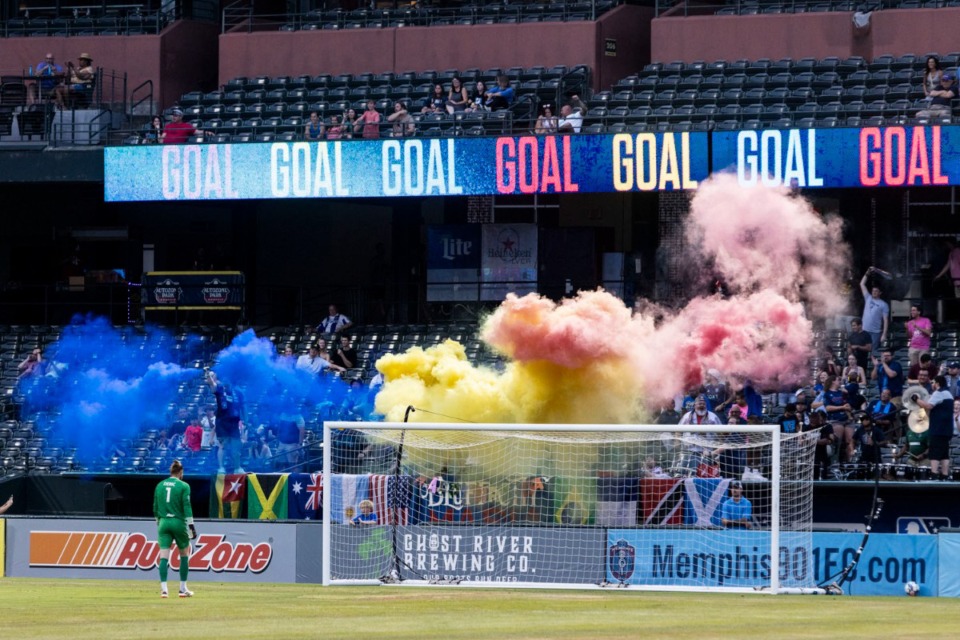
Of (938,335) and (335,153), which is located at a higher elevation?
(335,153)

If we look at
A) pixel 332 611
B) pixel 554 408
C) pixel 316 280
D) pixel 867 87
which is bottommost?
pixel 332 611

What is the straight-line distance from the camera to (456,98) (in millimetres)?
33188

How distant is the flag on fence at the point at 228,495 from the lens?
26781mm

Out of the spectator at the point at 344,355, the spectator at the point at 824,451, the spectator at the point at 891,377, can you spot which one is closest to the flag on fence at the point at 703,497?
the spectator at the point at 824,451

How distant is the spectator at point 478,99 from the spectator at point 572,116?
4.96ft

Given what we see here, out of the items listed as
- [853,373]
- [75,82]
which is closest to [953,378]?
[853,373]

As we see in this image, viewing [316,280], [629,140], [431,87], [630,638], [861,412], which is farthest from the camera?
[316,280]

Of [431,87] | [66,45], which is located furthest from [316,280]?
[66,45]

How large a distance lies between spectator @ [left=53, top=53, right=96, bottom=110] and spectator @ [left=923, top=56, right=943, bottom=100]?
1631 cm

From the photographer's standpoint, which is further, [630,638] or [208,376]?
[208,376]

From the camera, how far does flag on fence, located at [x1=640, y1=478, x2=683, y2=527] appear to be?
23.0 metres

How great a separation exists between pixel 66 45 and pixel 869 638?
88.7 feet

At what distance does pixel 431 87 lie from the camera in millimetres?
34406

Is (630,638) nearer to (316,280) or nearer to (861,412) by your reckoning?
(861,412)
